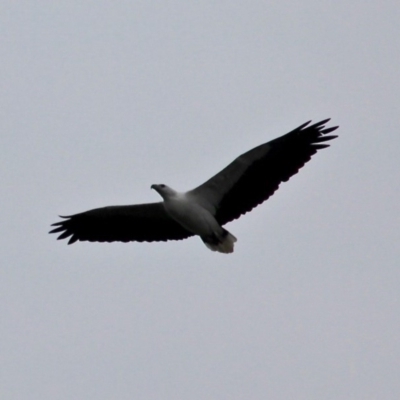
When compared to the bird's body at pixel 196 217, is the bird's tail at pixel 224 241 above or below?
below

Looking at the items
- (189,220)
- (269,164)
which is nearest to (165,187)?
(189,220)

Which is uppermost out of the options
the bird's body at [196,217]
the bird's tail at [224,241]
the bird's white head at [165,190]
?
the bird's white head at [165,190]

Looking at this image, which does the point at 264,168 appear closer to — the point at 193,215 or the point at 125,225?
the point at 193,215

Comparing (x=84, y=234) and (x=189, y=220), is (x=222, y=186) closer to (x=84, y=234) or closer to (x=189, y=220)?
→ (x=189, y=220)

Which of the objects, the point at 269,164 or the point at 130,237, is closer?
the point at 269,164

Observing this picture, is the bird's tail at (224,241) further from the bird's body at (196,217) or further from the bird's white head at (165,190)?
the bird's white head at (165,190)

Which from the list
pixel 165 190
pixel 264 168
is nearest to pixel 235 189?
pixel 264 168

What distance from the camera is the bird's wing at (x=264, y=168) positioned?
17.6 meters

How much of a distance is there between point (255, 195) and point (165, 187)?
5.07ft

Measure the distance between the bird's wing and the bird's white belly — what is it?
0.28 meters

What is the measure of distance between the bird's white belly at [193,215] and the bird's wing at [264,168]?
0.92 feet

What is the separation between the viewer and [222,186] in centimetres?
1780

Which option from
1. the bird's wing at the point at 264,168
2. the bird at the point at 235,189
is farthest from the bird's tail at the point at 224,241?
the bird's wing at the point at 264,168

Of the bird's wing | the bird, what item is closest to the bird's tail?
the bird
